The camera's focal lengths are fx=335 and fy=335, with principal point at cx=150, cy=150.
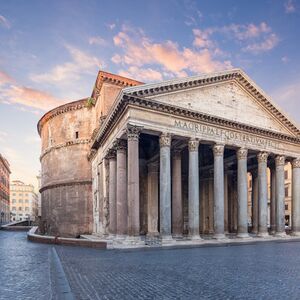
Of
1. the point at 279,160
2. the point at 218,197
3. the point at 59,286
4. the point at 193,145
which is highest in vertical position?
the point at 193,145

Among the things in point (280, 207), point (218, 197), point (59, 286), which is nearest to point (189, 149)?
point (218, 197)

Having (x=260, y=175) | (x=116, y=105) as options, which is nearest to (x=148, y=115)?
(x=116, y=105)

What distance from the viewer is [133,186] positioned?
18328mm

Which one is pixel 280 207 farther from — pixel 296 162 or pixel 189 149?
pixel 189 149

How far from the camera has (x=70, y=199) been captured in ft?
108

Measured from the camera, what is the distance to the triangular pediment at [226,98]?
19844 millimetres

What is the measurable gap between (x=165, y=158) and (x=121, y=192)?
11.0 feet

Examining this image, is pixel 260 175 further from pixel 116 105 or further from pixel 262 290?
pixel 262 290

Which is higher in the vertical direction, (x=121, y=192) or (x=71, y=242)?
(x=121, y=192)

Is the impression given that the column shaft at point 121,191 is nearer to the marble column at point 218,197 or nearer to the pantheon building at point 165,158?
the pantheon building at point 165,158

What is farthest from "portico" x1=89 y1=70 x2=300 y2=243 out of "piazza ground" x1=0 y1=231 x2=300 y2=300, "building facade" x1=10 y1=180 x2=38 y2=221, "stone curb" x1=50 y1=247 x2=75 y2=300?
"building facade" x1=10 y1=180 x2=38 y2=221

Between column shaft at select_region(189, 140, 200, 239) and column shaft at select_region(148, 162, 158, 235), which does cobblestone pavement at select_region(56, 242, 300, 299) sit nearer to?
column shaft at select_region(189, 140, 200, 239)

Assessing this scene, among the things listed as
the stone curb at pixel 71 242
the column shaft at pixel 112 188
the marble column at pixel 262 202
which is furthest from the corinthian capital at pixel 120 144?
the marble column at pixel 262 202

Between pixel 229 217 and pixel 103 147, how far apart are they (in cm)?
1437
